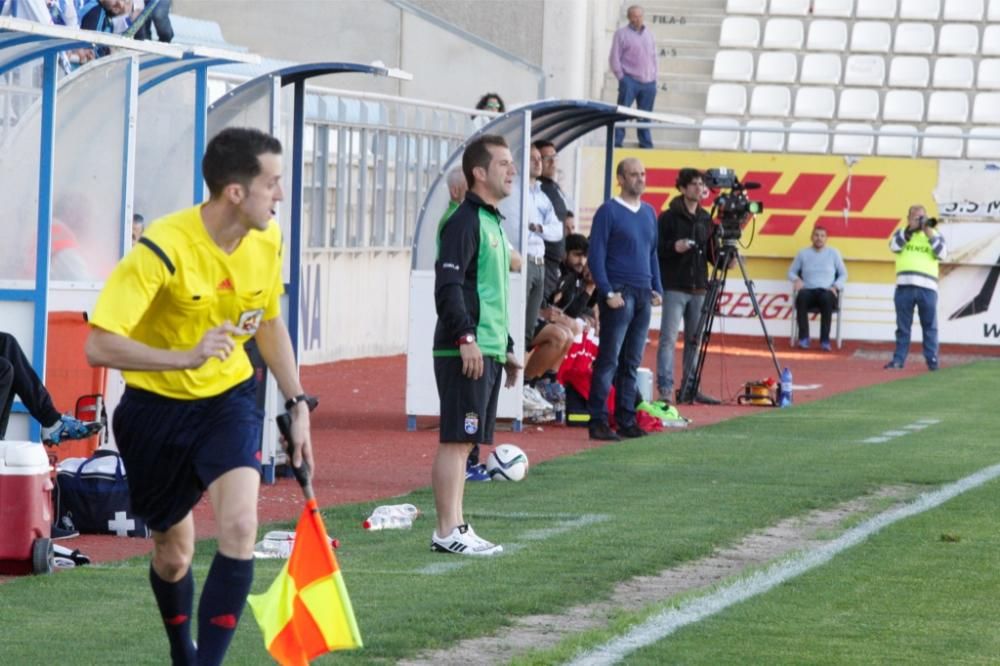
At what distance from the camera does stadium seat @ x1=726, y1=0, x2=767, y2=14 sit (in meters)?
34.6

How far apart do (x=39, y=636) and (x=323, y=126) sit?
47.7 ft

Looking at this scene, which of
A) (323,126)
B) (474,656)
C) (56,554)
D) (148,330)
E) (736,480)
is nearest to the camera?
(148,330)

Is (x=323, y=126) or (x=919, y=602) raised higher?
(x=323, y=126)

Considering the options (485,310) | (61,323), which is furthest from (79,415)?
(485,310)

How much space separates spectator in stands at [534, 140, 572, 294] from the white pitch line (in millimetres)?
5930

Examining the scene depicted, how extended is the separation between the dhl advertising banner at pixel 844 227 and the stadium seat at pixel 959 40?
25.1 ft

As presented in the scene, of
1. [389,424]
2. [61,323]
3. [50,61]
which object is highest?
[50,61]

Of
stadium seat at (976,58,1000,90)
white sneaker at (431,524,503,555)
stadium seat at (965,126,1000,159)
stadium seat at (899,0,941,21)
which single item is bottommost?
white sneaker at (431,524,503,555)

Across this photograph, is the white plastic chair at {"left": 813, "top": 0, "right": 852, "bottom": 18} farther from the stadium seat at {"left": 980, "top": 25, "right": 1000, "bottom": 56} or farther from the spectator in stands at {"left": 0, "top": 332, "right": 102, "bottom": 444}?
the spectator in stands at {"left": 0, "top": 332, "right": 102, "bottom": 444}

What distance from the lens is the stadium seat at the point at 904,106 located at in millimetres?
32344

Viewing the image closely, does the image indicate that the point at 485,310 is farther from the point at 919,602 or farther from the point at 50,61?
the point at 50,61

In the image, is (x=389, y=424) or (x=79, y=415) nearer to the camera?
(x=79, y=415)

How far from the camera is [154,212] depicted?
12773mm

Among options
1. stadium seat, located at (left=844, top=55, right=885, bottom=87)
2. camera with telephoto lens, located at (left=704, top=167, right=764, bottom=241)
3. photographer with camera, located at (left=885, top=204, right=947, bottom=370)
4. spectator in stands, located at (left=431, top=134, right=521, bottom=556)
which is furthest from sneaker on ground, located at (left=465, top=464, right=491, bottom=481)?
stadium seat, located at (left=844, top=55, right=885, bottom=87)
